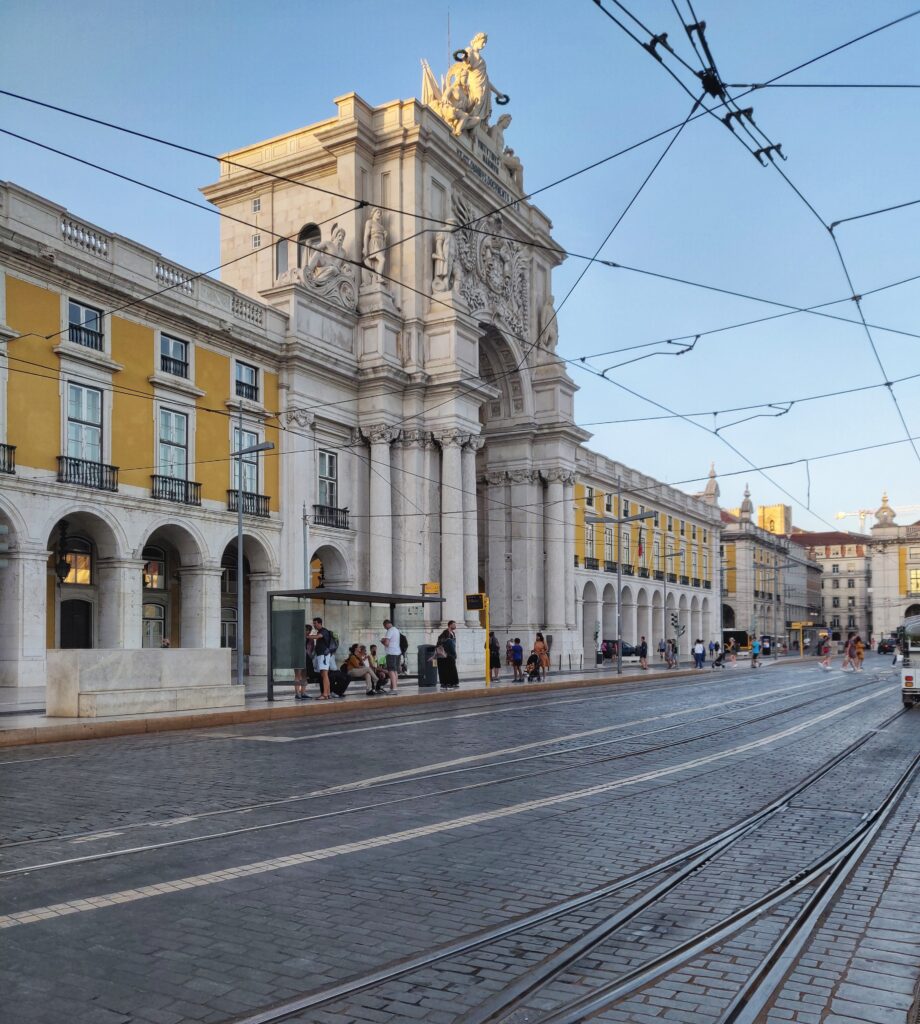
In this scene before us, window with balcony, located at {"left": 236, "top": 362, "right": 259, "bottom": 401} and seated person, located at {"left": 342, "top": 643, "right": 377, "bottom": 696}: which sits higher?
window with balcony, located at {"left": 236, "top": 362, "right": 259, "bottom": 401}

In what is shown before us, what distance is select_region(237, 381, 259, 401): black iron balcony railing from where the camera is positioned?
32.2m

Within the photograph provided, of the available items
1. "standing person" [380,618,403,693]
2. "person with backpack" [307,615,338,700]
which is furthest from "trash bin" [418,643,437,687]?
"person with backpack" [307,615,338,700]

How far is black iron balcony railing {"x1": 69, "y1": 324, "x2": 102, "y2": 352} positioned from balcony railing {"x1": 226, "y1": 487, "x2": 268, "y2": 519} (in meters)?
6.38

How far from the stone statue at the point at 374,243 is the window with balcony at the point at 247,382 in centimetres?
703

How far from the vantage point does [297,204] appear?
136 ft

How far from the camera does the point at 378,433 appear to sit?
120ft

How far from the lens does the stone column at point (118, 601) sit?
2719cm

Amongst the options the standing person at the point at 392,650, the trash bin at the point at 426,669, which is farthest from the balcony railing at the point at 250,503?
the standing person at the point at 392,650

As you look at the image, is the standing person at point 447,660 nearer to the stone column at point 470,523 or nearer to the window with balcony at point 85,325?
the stone column at point 470,523

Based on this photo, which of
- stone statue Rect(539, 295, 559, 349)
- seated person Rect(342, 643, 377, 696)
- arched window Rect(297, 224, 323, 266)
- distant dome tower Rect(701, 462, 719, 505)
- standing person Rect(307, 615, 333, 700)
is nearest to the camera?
standing person Rect(307, 615, 333, 700)

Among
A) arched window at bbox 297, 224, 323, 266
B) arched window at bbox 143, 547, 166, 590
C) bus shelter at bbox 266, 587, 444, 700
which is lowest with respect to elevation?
bus shelter at bbox 266, 587, 444, 700

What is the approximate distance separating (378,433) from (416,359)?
11.1 feet

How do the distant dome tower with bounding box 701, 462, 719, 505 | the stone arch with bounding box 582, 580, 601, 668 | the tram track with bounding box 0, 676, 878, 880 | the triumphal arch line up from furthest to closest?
the distant dome tower with bounding box 701, 462, 719, 505
the stone arch with bounding box 582, 580, 601, 668
the triumphal arch
the tram track with bounding box 0, 676, 878, 880

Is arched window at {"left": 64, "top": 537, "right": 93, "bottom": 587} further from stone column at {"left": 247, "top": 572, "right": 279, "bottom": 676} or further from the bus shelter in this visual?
the bus shelter
